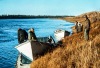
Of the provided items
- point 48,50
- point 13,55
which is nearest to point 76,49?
point 48,50

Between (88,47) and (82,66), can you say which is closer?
(82,66)

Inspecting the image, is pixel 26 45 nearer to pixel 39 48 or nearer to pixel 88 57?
pixel 39 48

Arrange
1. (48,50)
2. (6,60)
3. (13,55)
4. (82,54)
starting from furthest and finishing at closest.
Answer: (13,55) < (6,60) < (48,50) < (82,54)

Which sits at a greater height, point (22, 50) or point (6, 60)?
point (22, 50)

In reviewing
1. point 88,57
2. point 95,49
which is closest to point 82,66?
point 88,57

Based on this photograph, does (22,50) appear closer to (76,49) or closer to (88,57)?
(76,49)

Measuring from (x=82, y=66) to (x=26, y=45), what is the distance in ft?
20.8

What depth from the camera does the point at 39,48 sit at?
1838 cm

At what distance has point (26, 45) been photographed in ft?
59.8

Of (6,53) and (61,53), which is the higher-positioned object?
(61,53)

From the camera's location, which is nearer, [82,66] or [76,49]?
[82,66]

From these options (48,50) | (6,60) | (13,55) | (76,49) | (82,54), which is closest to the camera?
(82,54)

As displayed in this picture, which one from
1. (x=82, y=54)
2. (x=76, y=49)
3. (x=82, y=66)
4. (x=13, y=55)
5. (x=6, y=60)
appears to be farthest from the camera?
(x=13, y=55)

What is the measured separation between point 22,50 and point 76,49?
5349 millimetres
